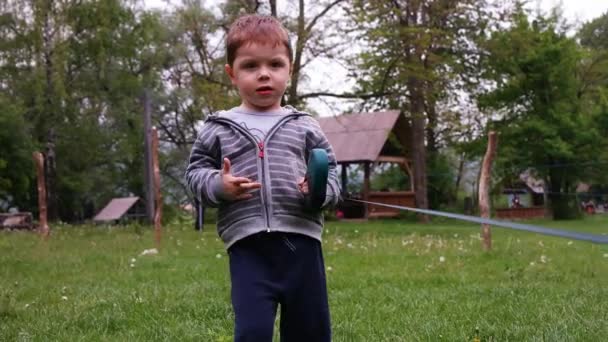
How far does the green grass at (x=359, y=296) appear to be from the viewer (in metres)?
4.25

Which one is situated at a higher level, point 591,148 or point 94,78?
point 94,78

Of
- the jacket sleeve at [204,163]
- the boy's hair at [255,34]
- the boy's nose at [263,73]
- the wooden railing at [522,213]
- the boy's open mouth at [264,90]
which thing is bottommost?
the wooden railing at [522,213]

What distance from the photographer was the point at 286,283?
8.38 feet

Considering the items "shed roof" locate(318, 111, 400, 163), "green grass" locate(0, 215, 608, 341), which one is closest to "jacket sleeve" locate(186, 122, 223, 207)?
"green grass" locate(0, 215, 608, 341)

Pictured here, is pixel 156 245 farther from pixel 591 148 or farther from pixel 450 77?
pixel 591 148

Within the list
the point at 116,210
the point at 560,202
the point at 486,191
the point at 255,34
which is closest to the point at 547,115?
the point at 560,202

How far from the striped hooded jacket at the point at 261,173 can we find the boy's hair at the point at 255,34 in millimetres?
282

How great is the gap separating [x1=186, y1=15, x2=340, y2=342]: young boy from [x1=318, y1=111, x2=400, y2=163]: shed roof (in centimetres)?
2452

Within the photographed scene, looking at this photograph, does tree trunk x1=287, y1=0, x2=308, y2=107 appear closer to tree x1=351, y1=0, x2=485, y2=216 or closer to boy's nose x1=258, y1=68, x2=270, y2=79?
tree x1=351, y1=0, x2=485, y2=216

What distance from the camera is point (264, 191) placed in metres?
2.63

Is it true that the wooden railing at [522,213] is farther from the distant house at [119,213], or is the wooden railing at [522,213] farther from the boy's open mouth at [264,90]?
the boy's open mouth at [264,90]

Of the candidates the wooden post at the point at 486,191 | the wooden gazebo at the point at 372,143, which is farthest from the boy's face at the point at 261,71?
the wooden gazebo at the point at 372,143

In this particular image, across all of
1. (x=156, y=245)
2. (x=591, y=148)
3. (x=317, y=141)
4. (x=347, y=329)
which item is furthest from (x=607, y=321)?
(x=591, y=148)

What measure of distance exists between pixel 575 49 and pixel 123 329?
3225 cm
